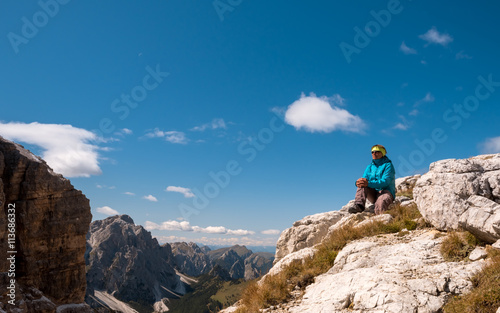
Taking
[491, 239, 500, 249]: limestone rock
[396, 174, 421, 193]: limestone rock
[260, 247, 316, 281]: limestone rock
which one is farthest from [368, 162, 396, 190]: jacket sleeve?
[396, 174, 421, 193]: limestone rock

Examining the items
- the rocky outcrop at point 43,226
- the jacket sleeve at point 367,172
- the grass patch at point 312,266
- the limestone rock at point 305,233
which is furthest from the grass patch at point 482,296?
the rocky outcrop at point 43,226

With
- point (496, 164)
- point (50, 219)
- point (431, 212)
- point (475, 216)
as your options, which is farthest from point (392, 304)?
point (50, 219)

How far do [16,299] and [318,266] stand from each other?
25488 millimetres

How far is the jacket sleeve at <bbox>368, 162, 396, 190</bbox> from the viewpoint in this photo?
1445 centimetres

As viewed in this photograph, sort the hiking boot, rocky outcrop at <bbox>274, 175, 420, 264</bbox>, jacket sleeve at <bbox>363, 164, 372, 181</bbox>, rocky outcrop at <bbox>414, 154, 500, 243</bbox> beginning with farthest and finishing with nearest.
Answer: rocky outcrop at <bbox>274, 175, 420, 264</bbox>
jacket sleeve at <bbox>363, 164, 372, 181</bbox>
the hiking boot
rocky outcrop at <bbox>414, 154, 500, 243</bbox>

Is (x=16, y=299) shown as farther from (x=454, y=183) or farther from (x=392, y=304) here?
(x=454, y=183)

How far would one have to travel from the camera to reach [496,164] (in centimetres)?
923

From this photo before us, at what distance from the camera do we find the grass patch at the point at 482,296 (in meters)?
5.52

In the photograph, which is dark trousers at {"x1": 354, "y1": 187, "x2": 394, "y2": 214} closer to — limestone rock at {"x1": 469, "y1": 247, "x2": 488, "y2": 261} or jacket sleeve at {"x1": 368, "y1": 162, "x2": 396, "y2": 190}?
jacket sleeve at {"x1": 368, "y1": 162, "x2": 396, "y2": 190}

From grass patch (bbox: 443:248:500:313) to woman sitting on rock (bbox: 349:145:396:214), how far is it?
728 centimetres

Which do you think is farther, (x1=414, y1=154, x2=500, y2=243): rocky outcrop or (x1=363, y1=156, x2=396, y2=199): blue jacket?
(x1=363, y1=156, x2=396, y2=199): blue jacket

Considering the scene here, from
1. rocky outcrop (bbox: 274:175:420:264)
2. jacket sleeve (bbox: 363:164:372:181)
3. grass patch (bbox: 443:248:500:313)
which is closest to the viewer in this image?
grass patch (bbox: 443:248:500:313)

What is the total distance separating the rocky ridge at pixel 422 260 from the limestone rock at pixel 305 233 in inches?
179

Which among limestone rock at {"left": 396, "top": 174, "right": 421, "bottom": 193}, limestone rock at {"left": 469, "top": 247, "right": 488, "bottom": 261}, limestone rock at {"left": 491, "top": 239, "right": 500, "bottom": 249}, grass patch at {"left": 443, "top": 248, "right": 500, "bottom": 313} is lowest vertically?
grass patch at {"left": 443, "top": 248, "right": 500, "bottom": 313}
